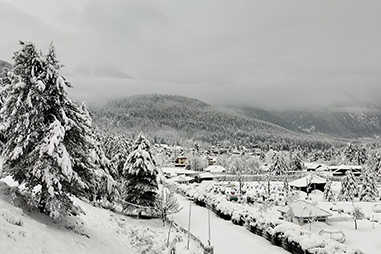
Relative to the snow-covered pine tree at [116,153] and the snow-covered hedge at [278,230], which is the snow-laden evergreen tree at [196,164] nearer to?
the snow-covered pine tree at [116,153]

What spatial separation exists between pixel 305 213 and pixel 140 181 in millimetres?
17002

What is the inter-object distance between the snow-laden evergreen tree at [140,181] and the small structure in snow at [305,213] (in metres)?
14.5

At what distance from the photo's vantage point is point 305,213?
27.8 metres

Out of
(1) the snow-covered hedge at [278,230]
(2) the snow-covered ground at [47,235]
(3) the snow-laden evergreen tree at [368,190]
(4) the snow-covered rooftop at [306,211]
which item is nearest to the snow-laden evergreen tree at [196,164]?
(3) the snow-laden evergreen tree at [368,190]

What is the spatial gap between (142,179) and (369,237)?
2137 cm

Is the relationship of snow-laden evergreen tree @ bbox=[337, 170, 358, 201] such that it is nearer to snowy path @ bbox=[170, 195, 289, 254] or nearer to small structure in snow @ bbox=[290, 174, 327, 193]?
small structure in snow @ bbox=[290, 174, 327, 193]

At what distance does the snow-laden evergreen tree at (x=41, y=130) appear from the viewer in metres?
11.3

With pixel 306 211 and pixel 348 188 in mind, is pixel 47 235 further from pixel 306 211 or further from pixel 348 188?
pixel 348 188

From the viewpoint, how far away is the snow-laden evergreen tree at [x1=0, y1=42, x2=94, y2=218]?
1130cm

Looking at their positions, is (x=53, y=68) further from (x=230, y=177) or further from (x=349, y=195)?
(x=230, y=177)

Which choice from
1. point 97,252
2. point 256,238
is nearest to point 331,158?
point 256,238

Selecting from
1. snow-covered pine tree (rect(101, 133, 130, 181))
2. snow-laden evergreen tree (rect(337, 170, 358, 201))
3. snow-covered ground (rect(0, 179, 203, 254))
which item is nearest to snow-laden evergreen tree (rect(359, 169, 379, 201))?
snow-laden evergreen tree (rect(337, 170, 358, 201))

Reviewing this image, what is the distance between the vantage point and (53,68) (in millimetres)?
12281

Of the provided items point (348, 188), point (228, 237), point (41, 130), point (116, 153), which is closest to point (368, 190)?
point (348, 188)
